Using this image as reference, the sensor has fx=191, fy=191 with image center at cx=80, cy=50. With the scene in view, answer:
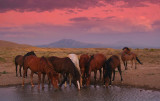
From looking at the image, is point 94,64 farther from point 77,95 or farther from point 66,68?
point 77,95

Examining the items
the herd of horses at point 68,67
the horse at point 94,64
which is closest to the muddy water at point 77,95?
the herd of horses at point 68,67

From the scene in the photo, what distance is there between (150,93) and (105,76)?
10.5ft

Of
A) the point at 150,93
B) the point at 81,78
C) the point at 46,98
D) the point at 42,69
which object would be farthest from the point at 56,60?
the point at 150,93

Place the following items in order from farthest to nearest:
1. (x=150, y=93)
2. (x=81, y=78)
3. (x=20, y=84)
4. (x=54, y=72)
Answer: (x=20, y=84), (x=81, y=78), (x=54, y=72), (x=150, y=93)

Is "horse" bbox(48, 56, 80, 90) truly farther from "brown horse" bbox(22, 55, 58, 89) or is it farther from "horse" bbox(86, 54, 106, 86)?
"horse" bbox(86, 54, 106, 86)

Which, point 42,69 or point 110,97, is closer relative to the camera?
point 110,97

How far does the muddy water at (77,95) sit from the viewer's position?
31.6 feet

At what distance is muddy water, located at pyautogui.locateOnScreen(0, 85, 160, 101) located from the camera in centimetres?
963

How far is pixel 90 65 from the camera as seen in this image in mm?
12672

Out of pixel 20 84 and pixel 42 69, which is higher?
pixel 42 69

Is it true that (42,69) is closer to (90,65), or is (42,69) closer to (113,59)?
(90,65)

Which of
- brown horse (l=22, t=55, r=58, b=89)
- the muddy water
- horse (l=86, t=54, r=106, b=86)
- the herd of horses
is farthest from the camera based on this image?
horse (l=86, t=54, r=106, b=86)

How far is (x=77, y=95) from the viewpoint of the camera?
10.4 metres

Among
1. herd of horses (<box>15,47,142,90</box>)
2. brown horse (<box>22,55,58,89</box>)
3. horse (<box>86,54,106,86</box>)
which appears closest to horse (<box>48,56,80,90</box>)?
herd of horses (<box>15,47,142,90</box>)
